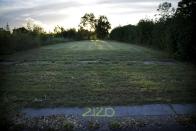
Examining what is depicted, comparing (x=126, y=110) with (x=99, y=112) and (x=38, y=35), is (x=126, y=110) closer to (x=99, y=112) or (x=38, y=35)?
(x=99, y=112)

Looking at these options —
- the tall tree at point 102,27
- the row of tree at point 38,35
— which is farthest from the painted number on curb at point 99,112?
the tall tree at point 102,27

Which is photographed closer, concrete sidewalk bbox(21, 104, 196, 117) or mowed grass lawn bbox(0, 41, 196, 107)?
concrete sidewalk bbox(21, 104, 196, 117)

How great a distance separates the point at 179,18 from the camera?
16906 millimetres

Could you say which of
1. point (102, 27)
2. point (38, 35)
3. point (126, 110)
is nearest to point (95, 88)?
point (126, 110)

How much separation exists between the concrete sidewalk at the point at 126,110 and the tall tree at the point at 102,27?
9510 centimetres

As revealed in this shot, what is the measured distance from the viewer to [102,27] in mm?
103438

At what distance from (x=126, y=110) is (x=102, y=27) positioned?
98.1m

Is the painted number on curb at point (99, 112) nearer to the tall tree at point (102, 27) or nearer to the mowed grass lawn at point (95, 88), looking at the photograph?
the mowed grass lawn at point (95, 88)

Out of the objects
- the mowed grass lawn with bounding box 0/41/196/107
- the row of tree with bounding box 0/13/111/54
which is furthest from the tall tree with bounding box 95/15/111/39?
the mowed grass lawn with bounding box 0/41/196/107

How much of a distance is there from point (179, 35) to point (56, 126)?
1271cm

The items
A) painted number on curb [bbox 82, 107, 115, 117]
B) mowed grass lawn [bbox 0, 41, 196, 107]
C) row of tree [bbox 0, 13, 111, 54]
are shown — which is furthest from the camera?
row of tree [bbox 0, 13, 111, 54]

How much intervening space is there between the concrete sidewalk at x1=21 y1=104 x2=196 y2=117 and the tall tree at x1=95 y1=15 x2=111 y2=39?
312 feet

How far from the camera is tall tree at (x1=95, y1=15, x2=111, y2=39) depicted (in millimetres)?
101500

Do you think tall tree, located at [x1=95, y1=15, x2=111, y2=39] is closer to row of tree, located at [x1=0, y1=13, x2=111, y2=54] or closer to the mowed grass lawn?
row of tree, located at [x1=0, y1=13, x2=111, y2=54]
